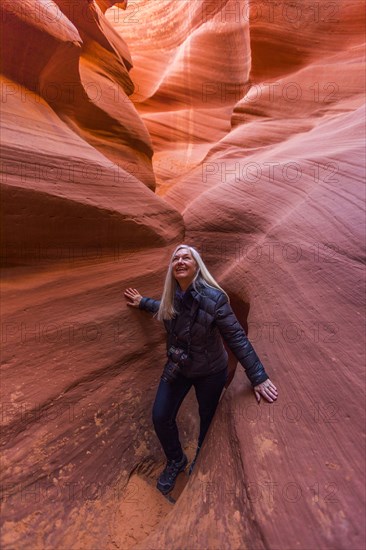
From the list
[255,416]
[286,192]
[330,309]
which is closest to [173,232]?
[286,192]

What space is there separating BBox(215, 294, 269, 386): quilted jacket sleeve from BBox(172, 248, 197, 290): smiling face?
30 cm

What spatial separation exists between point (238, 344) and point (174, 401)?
75 cm

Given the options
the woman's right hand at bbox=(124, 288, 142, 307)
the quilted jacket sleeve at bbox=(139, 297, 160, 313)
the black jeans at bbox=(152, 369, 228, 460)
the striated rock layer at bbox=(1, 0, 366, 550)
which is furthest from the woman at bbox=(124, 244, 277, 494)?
the woman's right hand at bbox=(124, 288, 142, 307)

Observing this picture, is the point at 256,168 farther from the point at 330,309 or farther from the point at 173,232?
the point at 330,309

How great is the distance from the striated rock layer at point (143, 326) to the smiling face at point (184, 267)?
2.55 feet

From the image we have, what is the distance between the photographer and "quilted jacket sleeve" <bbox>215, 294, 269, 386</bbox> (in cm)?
234

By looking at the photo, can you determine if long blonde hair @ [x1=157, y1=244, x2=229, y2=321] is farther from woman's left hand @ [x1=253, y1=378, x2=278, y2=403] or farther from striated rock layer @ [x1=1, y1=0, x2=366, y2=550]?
woman's left hand @ [x1=253, y1=378, x2=278, y2=403]

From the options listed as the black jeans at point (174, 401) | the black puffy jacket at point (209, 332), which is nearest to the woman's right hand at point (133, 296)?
the black puffy jacket at point (209, 332)

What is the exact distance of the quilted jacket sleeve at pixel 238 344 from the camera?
2.34 metres

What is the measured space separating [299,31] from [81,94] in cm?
481

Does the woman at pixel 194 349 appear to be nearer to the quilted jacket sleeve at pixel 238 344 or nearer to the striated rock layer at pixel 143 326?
the quilted jacket sleeve at pixel 238 344

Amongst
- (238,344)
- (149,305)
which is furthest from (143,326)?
(238,344)

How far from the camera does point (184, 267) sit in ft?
8.26

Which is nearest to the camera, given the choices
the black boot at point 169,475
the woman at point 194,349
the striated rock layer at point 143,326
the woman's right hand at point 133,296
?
the striated rock layer at point 143,326
